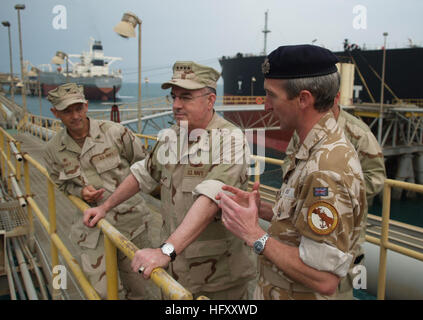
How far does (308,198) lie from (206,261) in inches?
34.8

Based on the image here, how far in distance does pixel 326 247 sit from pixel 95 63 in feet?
248

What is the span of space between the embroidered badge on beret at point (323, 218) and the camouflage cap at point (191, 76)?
947 mm

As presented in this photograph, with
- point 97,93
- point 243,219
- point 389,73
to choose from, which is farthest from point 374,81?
point 97,93

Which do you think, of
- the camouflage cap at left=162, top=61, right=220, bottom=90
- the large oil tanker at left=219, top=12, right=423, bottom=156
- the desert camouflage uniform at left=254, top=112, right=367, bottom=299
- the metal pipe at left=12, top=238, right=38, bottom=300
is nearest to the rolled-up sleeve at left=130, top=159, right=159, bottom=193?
the camouflage cap at left=162, top=61, right=220, bottom=90

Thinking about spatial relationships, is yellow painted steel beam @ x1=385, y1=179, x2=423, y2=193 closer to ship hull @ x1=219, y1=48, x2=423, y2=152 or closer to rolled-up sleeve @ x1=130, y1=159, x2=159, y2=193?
rolled-up sleeve @ x1=130, y1=159, x2=159, y2=193

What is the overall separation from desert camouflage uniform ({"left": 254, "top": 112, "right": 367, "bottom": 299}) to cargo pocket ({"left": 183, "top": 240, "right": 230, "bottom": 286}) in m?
0.56

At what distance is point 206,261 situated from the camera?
6.05ft

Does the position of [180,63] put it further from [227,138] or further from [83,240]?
[83,240]

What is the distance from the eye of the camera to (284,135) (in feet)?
76.9

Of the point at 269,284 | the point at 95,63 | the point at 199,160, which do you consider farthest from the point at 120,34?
the point at 95,63

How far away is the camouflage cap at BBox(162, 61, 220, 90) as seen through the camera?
1.78m

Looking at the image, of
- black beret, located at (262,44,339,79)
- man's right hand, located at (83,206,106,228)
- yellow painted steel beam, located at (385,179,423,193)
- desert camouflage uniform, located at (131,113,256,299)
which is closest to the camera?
black beret, located at (262,44,339,79)

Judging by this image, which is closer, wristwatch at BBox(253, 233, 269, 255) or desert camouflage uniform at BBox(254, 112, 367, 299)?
desert camouflage uniform at BBox(254, 112, 367, 299)

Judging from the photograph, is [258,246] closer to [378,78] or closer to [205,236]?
[205,236]
